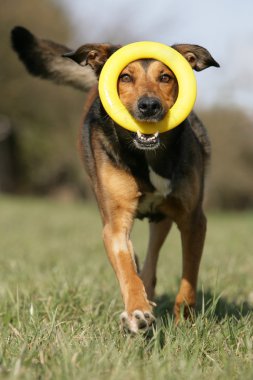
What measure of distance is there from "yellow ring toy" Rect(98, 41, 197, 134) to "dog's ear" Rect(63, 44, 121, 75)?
0.24 meters

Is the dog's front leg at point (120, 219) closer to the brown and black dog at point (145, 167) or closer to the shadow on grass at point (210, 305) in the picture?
the brown and black dog at point (145, 167)

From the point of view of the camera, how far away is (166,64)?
4473 mm

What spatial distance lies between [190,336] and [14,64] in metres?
26.1

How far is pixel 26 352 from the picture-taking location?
10.5 feet

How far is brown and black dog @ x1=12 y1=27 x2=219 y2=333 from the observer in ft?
14.3

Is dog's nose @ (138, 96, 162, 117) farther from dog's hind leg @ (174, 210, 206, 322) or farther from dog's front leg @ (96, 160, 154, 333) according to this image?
dog's hind leg @ (174, 210, 206, 322)

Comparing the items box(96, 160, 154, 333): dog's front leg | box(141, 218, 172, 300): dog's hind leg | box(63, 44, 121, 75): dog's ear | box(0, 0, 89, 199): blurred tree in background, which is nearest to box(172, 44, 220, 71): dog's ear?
box(63, 44, 121, 75): dog's ear

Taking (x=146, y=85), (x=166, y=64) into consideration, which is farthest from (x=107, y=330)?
(x=166, y=64)

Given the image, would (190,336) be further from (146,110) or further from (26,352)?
(146,110)

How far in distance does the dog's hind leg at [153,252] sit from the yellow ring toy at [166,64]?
141 centimetres

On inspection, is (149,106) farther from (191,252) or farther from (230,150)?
(230,150)

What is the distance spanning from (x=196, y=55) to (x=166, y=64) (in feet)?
1.26

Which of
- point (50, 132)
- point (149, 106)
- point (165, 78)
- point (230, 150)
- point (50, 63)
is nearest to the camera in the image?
point (149, 106)

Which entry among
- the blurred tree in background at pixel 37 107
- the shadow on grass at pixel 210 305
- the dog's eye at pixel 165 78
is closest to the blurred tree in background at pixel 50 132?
the blurred tree in background at pixel 37 107
